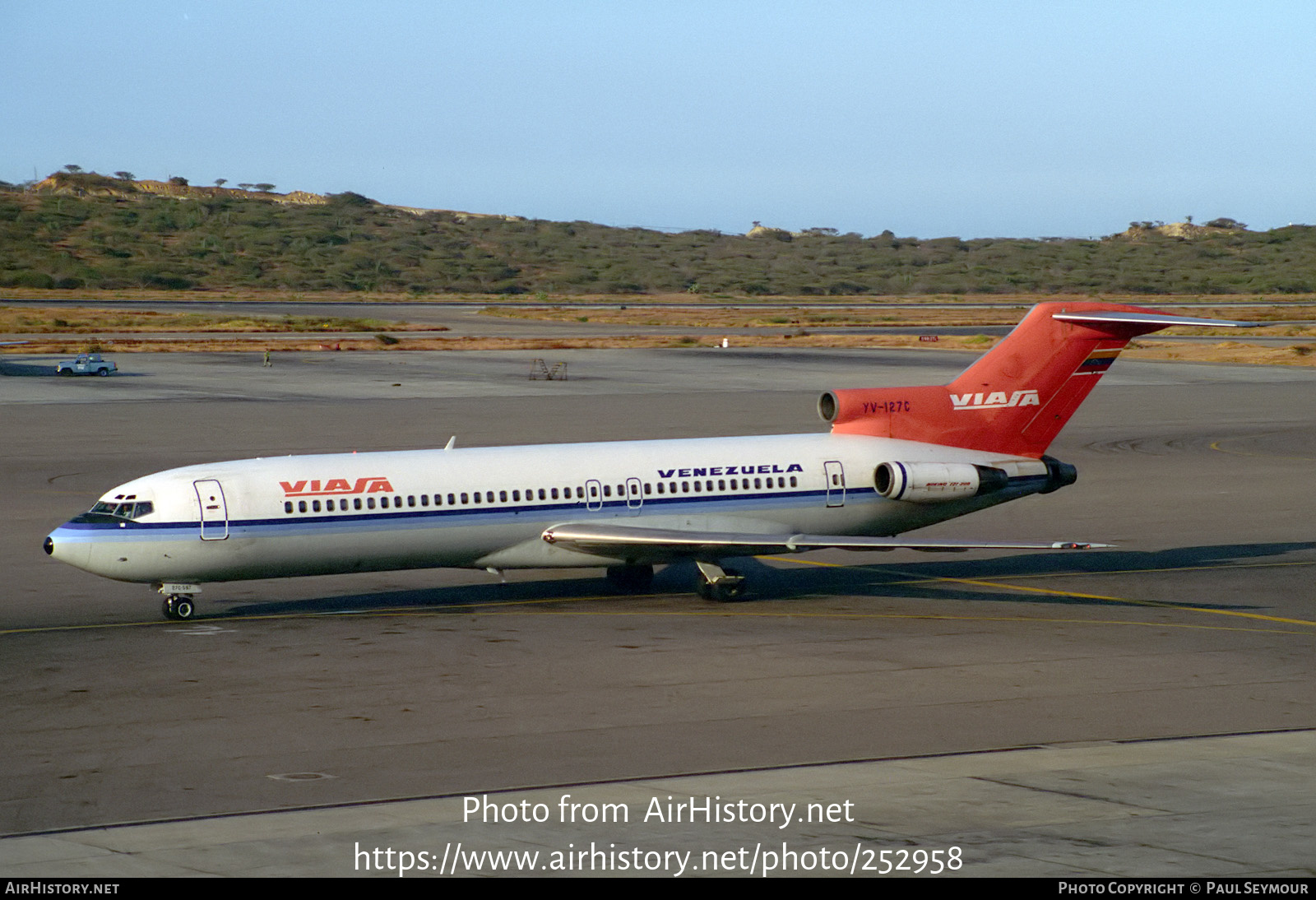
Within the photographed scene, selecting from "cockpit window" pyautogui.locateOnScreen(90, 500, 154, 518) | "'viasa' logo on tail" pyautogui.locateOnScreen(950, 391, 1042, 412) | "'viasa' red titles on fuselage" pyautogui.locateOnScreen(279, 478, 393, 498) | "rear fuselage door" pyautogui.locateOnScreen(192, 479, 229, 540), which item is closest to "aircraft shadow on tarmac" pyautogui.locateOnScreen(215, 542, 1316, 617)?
"rear fuselage door" pyautogui.locateOnScreen(192, 479, 229, 540)

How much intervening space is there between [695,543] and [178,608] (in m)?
9.28

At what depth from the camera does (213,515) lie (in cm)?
2695

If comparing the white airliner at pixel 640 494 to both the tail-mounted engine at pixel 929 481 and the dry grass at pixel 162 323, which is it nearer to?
the tail-mounted engine at pixel 929 481

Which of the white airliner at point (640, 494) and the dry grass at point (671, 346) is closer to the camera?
the white airliner at point (640, 494)

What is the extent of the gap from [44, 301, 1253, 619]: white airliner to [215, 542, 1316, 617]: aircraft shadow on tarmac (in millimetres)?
956

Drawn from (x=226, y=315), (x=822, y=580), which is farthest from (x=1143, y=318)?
(x=226, y=315)

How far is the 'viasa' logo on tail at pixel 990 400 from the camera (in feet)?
106

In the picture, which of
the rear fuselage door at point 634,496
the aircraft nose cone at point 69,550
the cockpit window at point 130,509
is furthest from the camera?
the rear fuselage door at point 634,496

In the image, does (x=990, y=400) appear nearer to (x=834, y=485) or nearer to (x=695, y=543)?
(x=834, y=485)

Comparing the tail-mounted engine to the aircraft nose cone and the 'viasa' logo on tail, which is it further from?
the aircraft nose cone

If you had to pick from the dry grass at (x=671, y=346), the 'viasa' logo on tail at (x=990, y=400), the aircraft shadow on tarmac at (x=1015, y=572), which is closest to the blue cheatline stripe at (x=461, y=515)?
the 'viasa' logo on tail at (x=990, y=400)

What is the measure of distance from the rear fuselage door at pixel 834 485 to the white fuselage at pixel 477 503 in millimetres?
23

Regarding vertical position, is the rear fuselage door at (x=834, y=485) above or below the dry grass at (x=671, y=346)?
below

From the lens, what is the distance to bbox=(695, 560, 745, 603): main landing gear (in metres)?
29.8
